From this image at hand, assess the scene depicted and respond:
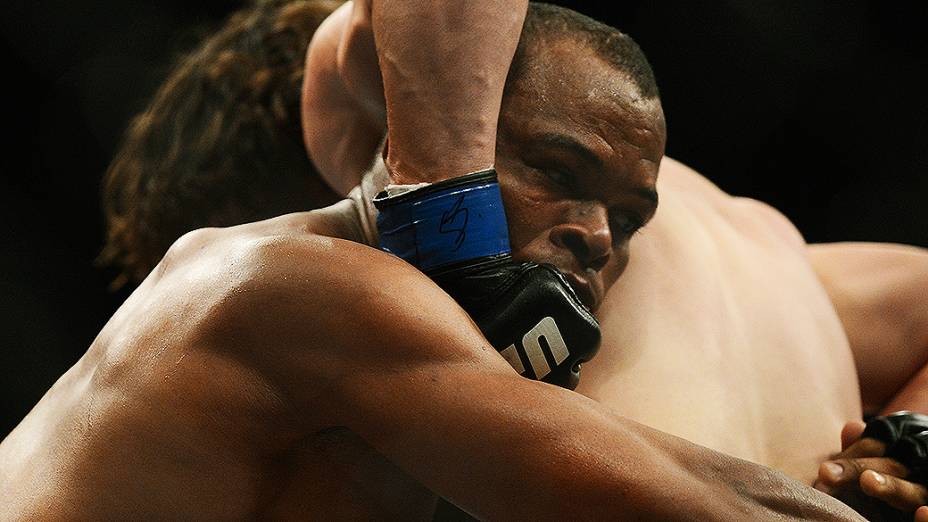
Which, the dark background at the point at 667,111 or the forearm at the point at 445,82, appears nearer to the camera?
the forearm at the point at 445,82

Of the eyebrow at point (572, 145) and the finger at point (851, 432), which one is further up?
the eyebrow at point (572, 145)

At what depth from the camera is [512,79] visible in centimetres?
116

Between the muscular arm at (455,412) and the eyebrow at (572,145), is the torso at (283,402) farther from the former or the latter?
the eyebrow at (572,145)

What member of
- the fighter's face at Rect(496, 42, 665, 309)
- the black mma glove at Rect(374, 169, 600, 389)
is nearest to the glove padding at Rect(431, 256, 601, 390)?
the black mma glove at Rect(374, 169, 600, 389)

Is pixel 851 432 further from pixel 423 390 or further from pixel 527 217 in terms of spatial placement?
pixel 423 390

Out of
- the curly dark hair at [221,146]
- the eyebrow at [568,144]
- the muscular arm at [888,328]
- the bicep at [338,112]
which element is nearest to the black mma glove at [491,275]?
the eyebrow at [568,144]

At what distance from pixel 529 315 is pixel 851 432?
0.61 meters

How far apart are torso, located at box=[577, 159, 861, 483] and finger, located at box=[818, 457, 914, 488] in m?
0.08

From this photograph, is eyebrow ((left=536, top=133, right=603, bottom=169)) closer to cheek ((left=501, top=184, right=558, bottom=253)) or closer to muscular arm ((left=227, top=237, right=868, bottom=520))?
cheek ((left=501, top=184, right=558, bottom=253))

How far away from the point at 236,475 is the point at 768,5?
59.1 inches

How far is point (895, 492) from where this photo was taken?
1.17 meters

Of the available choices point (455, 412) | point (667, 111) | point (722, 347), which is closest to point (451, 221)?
point (455, 412)

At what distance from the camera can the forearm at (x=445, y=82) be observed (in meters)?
1.07

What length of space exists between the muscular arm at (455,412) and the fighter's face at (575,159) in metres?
0.21
